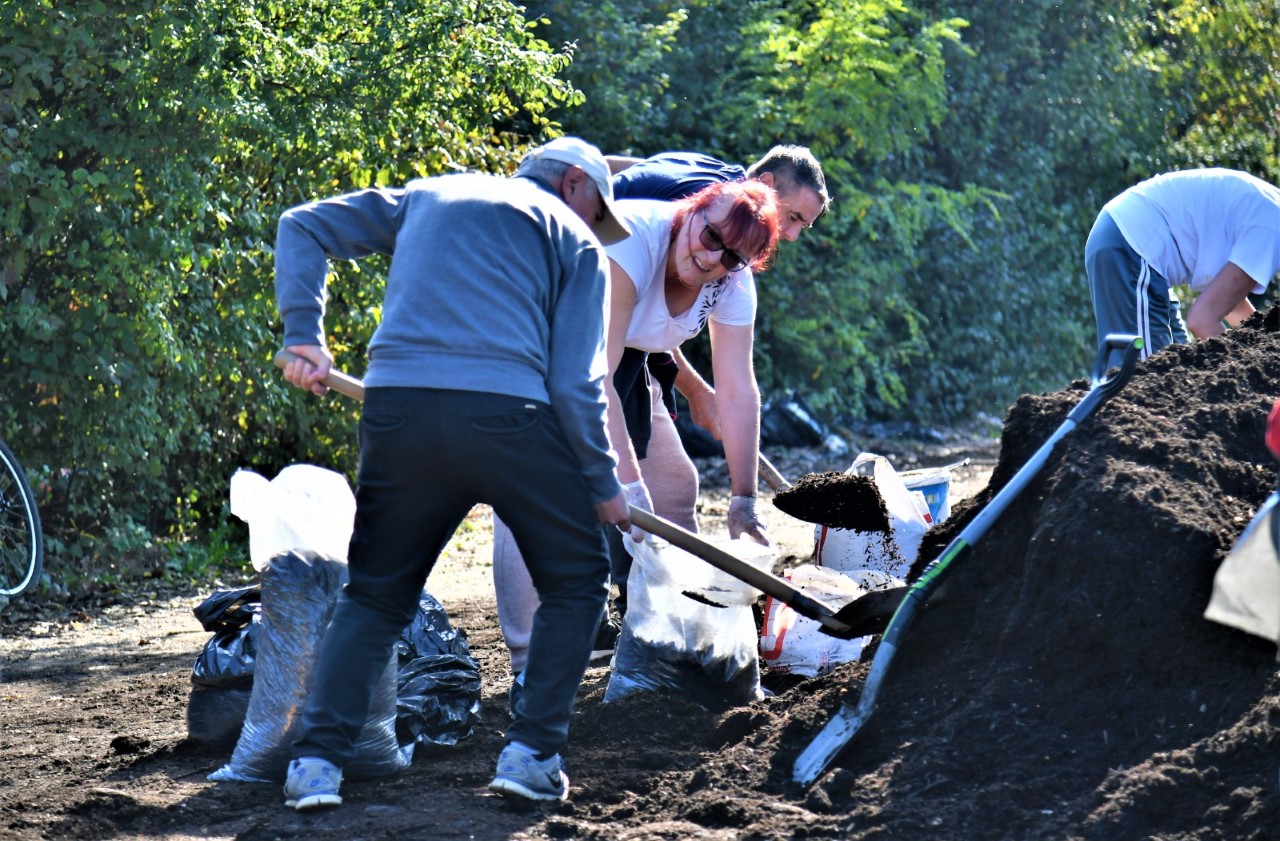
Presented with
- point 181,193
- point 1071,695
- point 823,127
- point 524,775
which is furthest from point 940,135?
point 524,775

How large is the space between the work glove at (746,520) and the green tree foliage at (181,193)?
337 cm

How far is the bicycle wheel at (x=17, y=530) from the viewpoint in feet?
21.9

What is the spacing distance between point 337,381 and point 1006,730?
186 cm

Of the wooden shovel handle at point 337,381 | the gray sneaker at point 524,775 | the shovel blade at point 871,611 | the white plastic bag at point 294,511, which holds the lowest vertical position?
the gray sneaker at point 524,775

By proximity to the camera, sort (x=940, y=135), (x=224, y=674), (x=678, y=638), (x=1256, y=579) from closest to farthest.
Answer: (x=1256, y=579) → (x=224, y=674) → (x=678, y=638) → (x=940, y=135)

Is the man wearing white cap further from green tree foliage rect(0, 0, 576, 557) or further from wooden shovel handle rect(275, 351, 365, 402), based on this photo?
green tree foliage rect(0, 0, 576, 557)

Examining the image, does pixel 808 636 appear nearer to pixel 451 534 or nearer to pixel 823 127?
pixel 451 534

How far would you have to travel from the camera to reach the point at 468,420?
335 cm

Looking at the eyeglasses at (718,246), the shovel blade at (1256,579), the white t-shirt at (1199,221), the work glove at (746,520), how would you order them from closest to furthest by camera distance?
1. the shovel blade at (1256,579)
2. the eyeglasses at (718,246)
3. the work glove at (746,520)
4. the white t-shirt at (1199,221)

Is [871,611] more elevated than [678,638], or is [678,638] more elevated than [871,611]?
[871,611]

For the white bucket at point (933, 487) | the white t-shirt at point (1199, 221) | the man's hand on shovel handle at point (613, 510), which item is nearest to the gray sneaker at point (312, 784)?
the man's hand on shovel handle at point (613, 510)

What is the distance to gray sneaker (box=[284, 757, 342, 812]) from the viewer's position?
3.49 m

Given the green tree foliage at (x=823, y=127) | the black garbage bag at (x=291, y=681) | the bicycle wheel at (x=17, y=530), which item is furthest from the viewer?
the green tree foliage at (x=823, y=127)

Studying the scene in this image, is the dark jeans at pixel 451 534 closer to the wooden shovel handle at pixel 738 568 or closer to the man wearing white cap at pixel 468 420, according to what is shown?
the man wearing white cap at pixel 468 420
